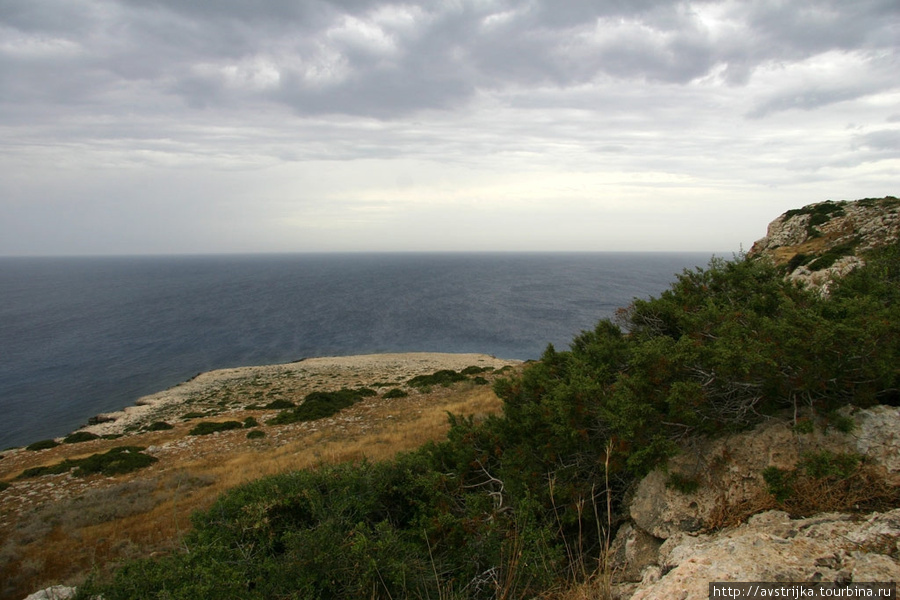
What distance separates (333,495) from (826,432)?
248 inches

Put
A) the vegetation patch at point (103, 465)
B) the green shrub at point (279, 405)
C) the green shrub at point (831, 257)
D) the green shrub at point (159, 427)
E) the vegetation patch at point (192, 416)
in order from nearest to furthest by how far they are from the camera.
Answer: the green shrub at point (831, 257)
the vegetation patch at point (103, 465)
the green shrub at point (159, 427)
the vegetation patch at point (192, 416)
the green shrub at point (279, 405)

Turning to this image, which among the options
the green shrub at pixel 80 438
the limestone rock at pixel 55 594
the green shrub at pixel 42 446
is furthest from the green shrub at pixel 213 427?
the limestone rock at pixel 55 594

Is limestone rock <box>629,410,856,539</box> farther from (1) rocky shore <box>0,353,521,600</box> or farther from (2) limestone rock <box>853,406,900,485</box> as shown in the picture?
(1) rocky shore <box>0,353,521,600</box>

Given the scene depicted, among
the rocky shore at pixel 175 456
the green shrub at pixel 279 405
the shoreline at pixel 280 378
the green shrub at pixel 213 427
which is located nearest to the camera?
the rocky shore at pixel 175 456

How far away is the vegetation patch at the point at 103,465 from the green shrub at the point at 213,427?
3.95m

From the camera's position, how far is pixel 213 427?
22000 millimetres

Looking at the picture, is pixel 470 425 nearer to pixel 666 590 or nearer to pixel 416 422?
pixel 666 590

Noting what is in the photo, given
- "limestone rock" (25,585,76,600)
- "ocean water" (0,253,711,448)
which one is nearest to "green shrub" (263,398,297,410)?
"ocean water" (0,253,711,448)

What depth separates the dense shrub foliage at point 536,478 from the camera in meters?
4.49

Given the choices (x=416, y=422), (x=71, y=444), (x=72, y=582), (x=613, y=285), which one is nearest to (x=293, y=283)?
(x=613, y=285)

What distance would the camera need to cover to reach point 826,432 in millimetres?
4621

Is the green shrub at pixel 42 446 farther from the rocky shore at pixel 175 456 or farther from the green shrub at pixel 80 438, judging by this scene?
the green shrub at pixel 80 438

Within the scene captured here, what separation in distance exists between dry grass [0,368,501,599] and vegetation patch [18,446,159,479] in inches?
21.1

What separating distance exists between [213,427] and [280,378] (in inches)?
650
